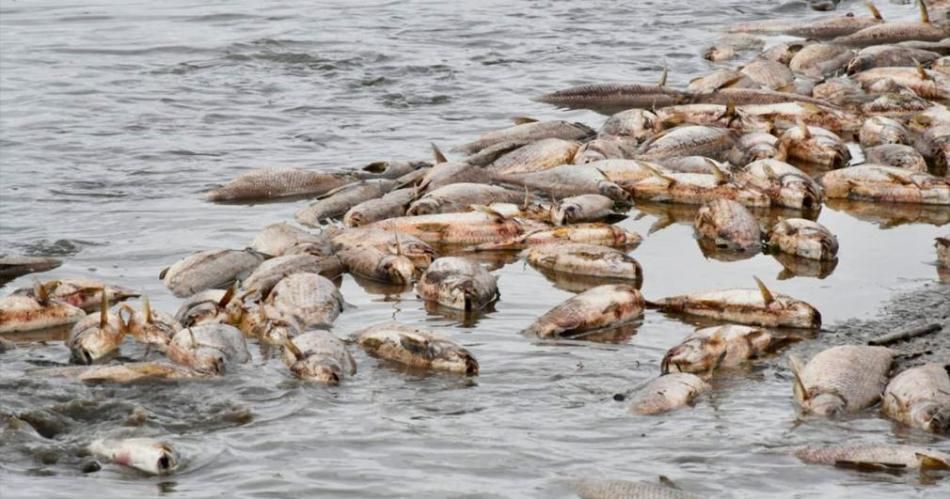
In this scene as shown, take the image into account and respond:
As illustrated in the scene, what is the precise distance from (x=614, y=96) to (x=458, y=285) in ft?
22.8

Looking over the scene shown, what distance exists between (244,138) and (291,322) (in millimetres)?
7061

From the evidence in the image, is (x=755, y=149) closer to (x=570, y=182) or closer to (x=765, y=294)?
(x=570, y=182)


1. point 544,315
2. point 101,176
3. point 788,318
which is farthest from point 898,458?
point 101,176

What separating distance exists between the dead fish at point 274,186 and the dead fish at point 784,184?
11.6 ft

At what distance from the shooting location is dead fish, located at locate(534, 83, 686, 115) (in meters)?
15.6

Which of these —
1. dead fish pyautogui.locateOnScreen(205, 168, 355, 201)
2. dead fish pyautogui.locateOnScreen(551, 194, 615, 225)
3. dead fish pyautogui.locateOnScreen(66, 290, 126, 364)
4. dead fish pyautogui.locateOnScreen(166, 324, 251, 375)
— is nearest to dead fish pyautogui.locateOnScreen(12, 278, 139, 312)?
dead fish pyautogui.locateOnScreen(66, 290, 126, 364)

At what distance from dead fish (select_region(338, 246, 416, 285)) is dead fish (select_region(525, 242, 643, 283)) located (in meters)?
0.93

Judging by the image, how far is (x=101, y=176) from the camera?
13812 millimetres

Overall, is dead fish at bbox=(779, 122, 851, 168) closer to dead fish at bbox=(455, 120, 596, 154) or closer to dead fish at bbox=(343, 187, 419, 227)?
dead fish at bbox=(455, 120, 596, 154)

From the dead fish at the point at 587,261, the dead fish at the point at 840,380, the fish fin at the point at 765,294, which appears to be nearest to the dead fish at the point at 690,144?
the dead fish at the point at 587,261

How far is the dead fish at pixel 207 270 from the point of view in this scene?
32.1ft

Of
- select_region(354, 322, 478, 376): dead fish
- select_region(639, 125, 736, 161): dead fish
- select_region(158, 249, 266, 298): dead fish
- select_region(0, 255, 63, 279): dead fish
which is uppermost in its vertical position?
select_region(639, 125, 736, 161): dead fish

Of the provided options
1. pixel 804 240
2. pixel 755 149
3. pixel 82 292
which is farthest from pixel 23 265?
pixel 755 149

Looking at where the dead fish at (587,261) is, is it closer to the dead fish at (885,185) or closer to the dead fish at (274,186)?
the dead fish at (885,185)
